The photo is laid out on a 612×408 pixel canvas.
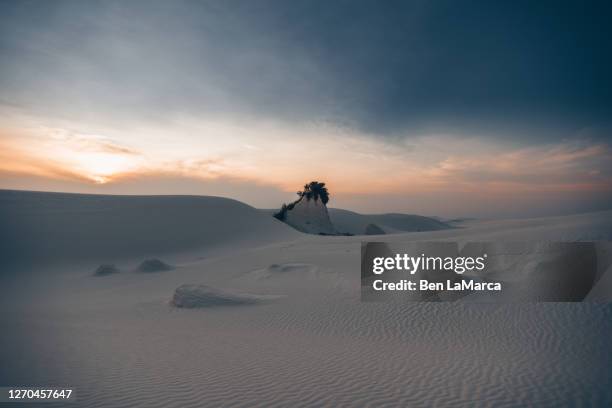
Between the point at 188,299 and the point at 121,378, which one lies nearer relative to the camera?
Answer: the point at 121,378

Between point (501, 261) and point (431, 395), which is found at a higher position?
point (501, 261)

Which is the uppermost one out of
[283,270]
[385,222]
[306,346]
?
[385,222]

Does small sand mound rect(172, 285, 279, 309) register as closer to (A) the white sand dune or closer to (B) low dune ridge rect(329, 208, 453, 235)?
(A) the white sand dune

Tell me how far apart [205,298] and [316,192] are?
31930 millimetres

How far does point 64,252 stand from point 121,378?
2847cm

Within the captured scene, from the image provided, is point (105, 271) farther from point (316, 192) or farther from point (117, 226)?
point (316, 192)

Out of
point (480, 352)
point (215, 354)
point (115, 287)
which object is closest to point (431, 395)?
point (480, 352)

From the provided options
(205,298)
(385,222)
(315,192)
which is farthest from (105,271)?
(385,222)

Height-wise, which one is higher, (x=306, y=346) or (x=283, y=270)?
(x=283, y=270)

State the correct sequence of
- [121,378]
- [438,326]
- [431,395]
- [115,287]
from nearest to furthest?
[431,395] < [121,378] < [438,326] < [115,287]

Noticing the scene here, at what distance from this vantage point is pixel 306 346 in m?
8.35

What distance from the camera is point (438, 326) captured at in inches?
384

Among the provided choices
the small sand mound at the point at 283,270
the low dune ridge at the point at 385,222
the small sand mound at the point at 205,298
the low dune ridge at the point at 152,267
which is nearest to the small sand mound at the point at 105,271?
the low dune ridge at the point at 152,267

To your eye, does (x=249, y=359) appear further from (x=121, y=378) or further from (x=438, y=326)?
(x=438, y=326)
